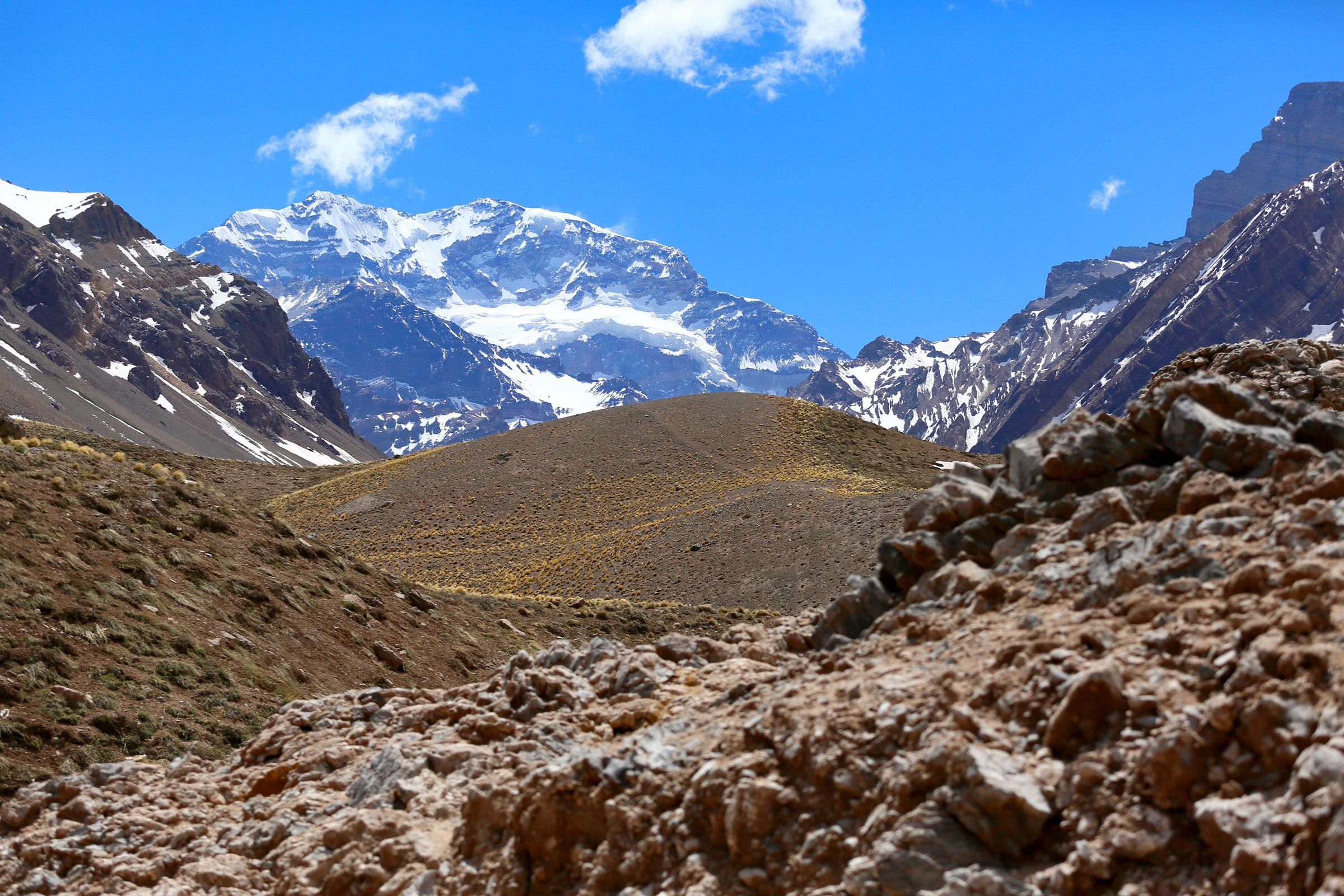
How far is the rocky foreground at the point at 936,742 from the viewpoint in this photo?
5195 millimetres

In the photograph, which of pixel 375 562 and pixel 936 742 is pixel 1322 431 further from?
pixel 375 562

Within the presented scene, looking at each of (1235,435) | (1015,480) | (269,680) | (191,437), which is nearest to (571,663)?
(1015,480)

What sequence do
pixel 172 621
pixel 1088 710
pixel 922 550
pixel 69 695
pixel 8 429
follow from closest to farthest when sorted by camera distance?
1. pixel 1088 710
2. pixel 922 550
3. pixel 69 695
4. pixel 172 621
5. pixel 8 429

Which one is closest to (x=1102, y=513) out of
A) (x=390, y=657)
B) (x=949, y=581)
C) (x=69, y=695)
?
(x=949, y=581)

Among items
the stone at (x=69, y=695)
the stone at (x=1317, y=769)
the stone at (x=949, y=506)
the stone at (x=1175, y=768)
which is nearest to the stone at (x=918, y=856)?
the stone at (x=1175, y=768)

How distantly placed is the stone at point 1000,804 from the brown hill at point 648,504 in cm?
3393

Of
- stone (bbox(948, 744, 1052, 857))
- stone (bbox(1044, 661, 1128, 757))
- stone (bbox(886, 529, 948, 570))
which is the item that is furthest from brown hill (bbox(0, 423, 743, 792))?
stone (bbox(1044, 661, 1128, 757))

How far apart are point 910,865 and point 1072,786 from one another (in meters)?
1.00

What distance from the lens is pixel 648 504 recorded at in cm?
6269

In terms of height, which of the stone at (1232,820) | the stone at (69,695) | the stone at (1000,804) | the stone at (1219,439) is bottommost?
the stone at (69,695)

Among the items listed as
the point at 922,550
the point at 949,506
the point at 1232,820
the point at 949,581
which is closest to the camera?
the point at 1232,820

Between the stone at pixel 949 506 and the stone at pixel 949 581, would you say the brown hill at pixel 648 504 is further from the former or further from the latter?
the stone at pixel 949 581

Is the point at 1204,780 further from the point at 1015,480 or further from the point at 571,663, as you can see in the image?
the point at 571,663

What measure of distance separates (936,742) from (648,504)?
56752 mm
